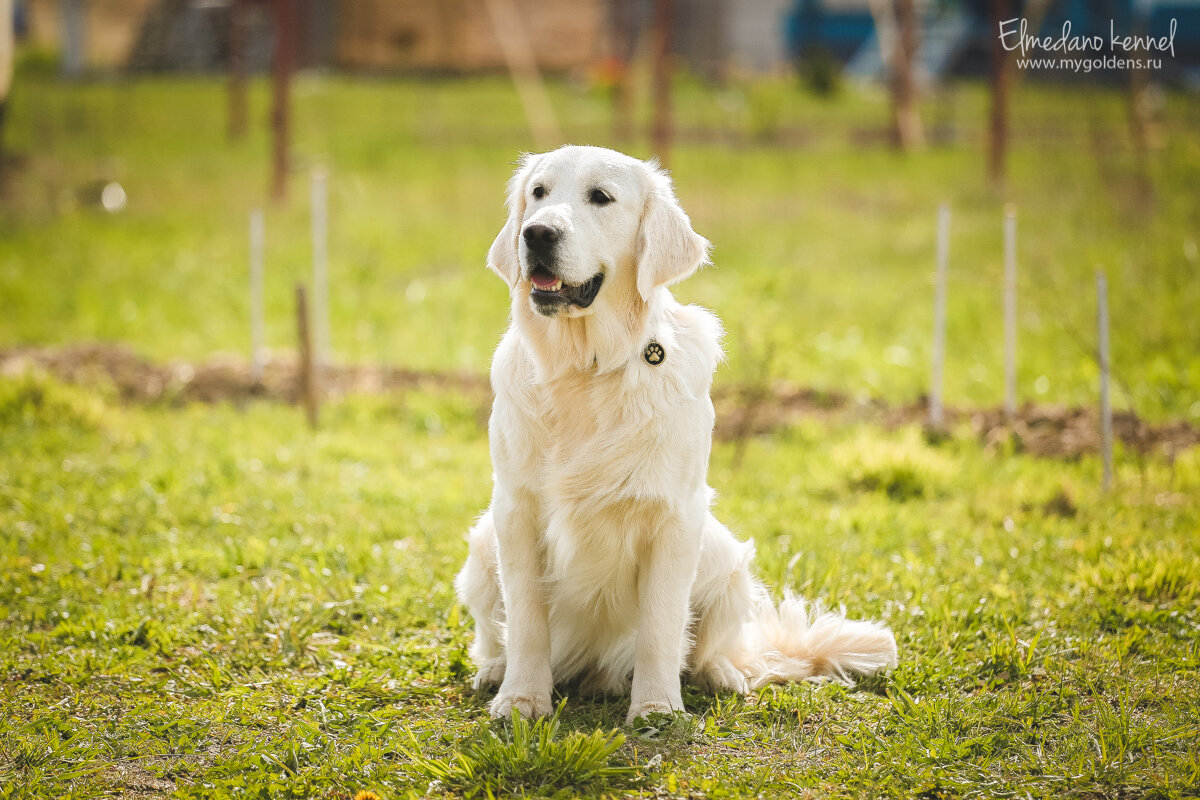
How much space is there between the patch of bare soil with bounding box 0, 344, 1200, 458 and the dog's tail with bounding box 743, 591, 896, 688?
2.77 metres

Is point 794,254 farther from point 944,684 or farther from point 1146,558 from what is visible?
point 944,684

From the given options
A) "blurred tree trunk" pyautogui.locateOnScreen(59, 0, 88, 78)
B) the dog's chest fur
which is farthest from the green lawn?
"blurred tree trunk" pyautogui.locateOnScreen(59, 0, 88, 78)

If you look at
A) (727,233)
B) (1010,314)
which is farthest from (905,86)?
(1010,314)

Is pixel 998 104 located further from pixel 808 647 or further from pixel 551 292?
pixel 551 292

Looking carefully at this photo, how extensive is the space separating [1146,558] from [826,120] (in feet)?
44.7

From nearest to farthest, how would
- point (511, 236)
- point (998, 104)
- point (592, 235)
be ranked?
point (592, 235) < point (511, 236) < point (998, 104)

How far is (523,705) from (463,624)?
2.88ft

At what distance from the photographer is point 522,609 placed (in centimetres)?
338

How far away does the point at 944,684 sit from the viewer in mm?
3617

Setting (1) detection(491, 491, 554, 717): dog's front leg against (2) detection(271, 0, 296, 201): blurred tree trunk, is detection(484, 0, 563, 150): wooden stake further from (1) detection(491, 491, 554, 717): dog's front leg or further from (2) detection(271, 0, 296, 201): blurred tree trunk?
(1) detection(491, 491, 554, 717): dog's front leg

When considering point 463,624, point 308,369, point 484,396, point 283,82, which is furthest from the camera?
point 283,82

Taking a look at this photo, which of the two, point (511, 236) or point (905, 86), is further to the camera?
point (905, 86)

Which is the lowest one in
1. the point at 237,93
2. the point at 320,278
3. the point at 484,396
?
the point at 484,396

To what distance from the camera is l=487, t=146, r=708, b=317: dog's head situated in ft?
10.5
